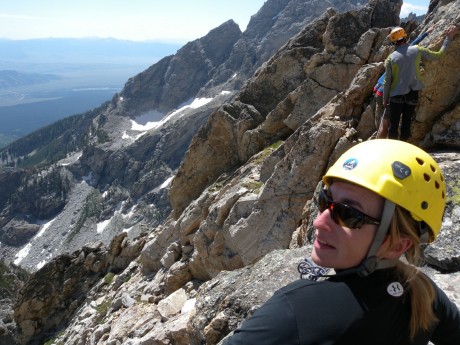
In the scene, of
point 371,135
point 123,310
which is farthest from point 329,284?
point 123,310

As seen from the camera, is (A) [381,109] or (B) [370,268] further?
(A) [381,109]

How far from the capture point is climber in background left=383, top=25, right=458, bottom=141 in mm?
13797

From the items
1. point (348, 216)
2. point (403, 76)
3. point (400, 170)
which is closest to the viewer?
point (348, 216)

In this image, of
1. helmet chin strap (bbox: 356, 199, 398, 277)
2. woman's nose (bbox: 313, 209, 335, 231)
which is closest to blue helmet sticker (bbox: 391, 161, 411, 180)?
helmet chin strap (bbox: 356, 199, 398, 277)

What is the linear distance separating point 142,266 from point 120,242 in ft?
30.2

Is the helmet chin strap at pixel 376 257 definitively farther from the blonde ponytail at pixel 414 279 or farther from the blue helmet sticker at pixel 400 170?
the blue helmet sticker at pixel 400 170

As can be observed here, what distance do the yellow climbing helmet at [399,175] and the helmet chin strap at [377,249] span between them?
0.13 meters

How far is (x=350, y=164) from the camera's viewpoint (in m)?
4.73

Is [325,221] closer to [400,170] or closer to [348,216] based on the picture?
[348,216]

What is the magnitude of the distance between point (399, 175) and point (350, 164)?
57 centimetres

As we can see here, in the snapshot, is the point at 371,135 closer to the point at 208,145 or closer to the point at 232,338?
the point at 232,338

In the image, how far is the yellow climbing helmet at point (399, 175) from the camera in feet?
14.6

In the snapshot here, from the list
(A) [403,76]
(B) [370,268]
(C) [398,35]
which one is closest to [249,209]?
(A) [403,76]

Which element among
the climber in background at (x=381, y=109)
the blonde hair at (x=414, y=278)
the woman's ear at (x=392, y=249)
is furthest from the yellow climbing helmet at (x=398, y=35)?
the woman's ear at (x=392, y=249)
